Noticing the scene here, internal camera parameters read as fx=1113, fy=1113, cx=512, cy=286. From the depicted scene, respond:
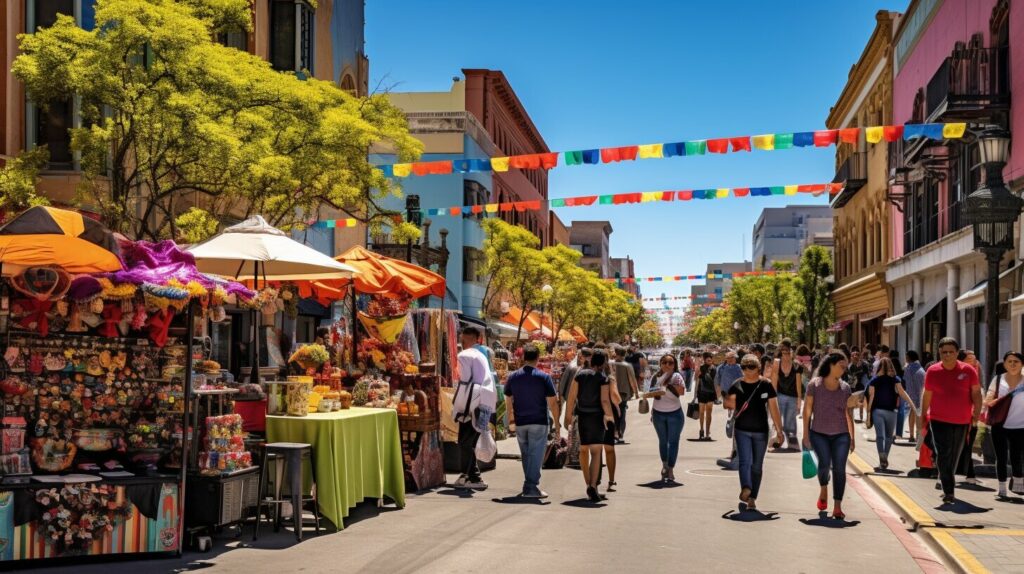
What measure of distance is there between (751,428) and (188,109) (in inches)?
345

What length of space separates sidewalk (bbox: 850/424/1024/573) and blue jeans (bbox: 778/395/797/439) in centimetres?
229

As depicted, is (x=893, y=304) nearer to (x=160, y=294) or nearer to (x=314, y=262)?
(x=314, y=262)

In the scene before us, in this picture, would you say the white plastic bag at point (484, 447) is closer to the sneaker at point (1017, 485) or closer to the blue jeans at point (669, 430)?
the blue jeans at point (669, 430)

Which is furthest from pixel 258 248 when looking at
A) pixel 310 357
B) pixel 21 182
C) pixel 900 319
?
pixel 900 319

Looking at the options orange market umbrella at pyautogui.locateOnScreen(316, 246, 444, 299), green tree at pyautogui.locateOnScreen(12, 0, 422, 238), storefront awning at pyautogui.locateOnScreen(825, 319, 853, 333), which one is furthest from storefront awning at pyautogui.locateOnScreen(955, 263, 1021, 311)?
storefront awning at pyautogui.locateOnScreen(825, 319, 853, 333)

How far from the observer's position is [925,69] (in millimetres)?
35375

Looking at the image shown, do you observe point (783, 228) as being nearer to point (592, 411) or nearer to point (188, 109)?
point (188, 109)

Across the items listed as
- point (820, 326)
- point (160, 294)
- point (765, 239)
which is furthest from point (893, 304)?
point (765, 239)

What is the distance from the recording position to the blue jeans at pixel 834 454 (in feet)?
37.1

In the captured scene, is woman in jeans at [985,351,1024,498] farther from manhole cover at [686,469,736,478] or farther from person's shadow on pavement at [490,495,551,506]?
person's shadow on pavement at [490,495,551,506]

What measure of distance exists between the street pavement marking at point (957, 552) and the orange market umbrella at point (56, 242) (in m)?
7.08

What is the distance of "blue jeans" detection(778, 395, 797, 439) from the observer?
61.2 ft

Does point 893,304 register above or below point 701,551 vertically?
above

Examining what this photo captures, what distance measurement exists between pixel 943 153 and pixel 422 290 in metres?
20.5
